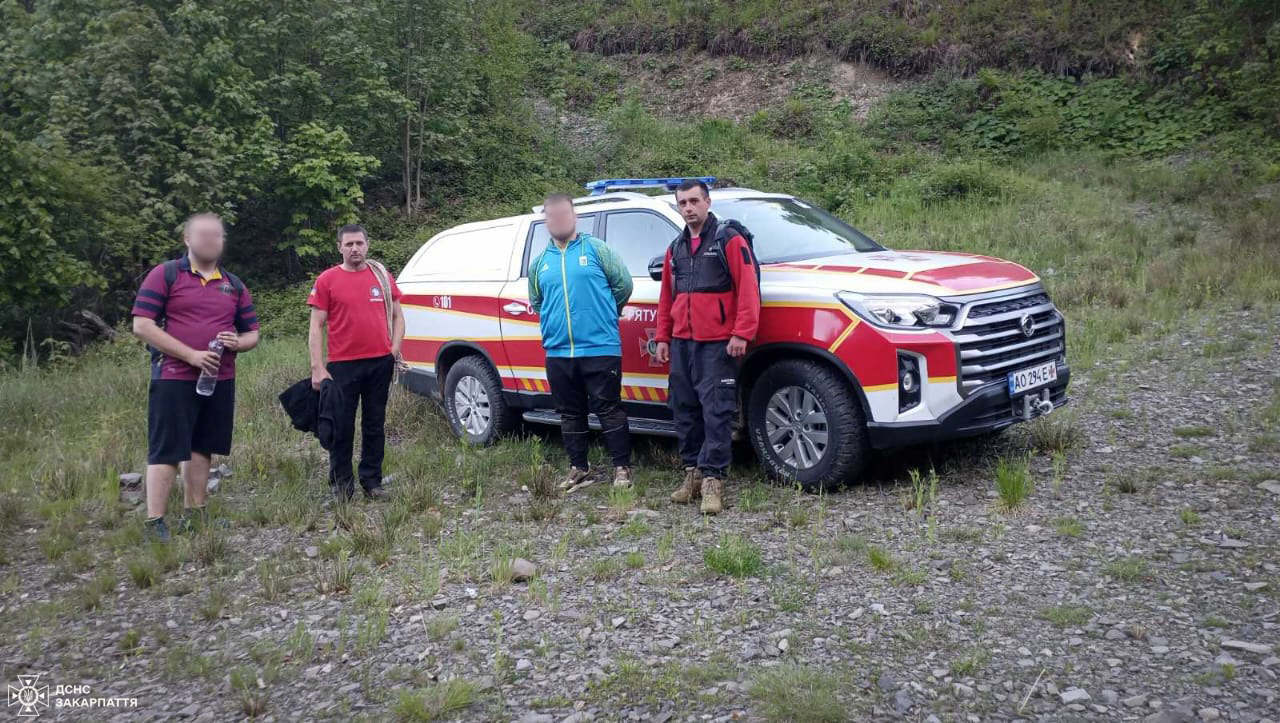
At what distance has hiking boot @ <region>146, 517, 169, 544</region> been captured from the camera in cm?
594

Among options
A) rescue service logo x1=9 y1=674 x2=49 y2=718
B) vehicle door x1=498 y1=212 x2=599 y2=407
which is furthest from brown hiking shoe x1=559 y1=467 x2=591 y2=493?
rescue service logo x1=9 y1=674 x2=49 y2=718

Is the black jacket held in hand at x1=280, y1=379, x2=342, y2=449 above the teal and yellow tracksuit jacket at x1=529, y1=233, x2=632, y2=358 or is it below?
below

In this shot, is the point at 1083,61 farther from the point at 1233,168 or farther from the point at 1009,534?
the point at 1009,534

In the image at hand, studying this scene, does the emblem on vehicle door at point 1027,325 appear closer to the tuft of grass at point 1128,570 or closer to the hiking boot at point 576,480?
the tuft of grass at point 1128,570

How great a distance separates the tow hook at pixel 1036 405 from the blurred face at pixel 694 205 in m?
2.20

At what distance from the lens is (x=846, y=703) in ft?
11.4

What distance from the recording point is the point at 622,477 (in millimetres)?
6488

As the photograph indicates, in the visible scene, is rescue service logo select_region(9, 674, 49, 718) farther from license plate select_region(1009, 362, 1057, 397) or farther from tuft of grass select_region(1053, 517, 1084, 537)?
license plate select_region(1009, 362, 1057, 397)

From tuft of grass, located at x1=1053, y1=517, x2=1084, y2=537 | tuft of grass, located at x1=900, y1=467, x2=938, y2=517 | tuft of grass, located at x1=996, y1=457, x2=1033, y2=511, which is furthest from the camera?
tuft of grass, located at x1=900, y1=467, x2=938, y2=517

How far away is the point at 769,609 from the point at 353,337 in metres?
3.42

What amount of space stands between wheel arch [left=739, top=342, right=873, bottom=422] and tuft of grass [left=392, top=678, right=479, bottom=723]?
2906 millimetres

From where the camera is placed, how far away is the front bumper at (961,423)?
550cm


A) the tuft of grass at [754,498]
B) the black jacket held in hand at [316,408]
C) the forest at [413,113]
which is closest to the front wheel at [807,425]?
the tuft of grass at [754,498]

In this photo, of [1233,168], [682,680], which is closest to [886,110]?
[1233,168]
